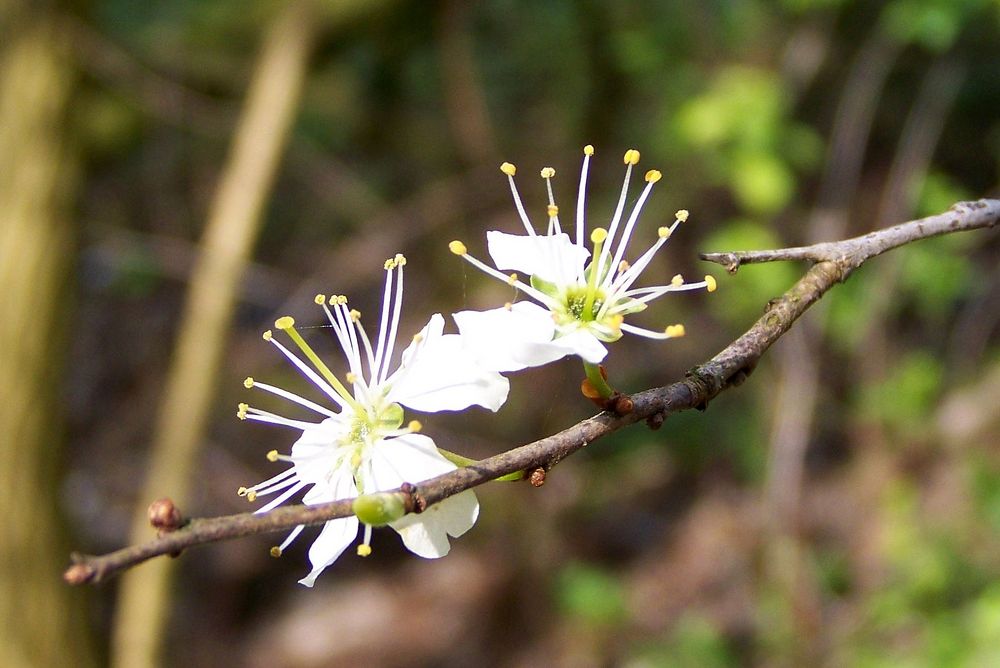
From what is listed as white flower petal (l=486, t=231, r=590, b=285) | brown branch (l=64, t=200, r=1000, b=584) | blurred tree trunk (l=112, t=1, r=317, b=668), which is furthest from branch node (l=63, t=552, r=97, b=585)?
blurred tree trunk (l=112, t=1, r=317, b=668)

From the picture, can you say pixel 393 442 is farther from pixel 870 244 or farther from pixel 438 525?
pixel 870 244

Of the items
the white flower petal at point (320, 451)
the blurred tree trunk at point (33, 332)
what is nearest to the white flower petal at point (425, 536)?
the white flower petal at point (320, 451)

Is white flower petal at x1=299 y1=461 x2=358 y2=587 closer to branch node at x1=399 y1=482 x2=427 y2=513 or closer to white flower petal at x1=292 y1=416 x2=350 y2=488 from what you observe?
white flower petal at x1=292 y1=416 x2=350 y2=488

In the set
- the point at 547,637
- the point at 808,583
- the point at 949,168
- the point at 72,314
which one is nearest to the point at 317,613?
the point at 547,637

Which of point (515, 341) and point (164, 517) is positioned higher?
point (515, 341)

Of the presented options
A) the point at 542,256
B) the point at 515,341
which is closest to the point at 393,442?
the point at 515,341

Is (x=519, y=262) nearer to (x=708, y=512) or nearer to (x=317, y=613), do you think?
(x=708, y=512)

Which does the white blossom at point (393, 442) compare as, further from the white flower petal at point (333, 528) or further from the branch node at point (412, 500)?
the branch node at point (412, 500)
